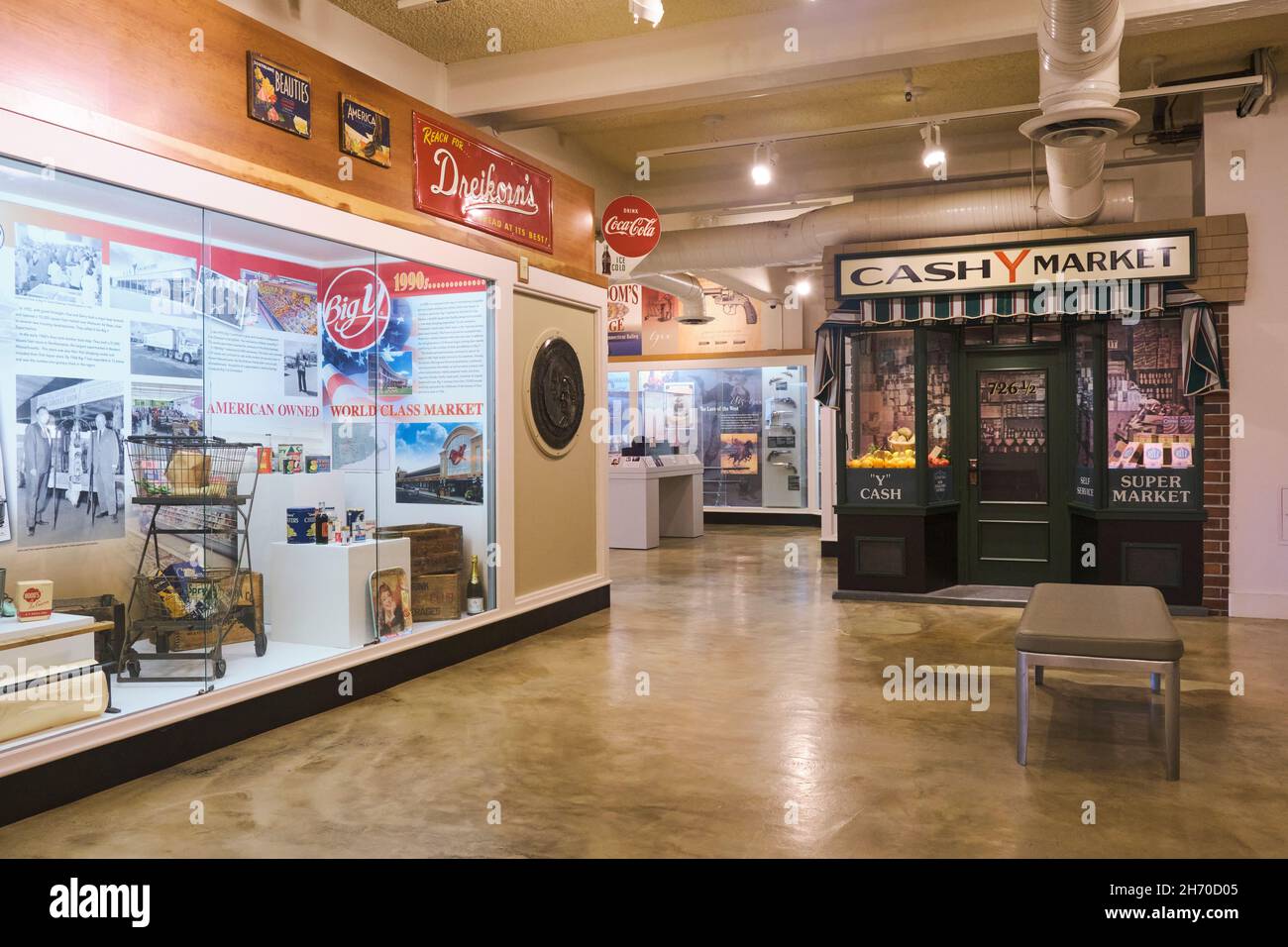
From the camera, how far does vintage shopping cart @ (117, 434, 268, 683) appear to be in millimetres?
4441

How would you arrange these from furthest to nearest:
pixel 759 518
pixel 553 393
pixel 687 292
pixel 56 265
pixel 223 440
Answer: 1. pixel 759 518
2. pixel 687 292
3. pixel 553 393
4. pixel 223 440
5. pixel 56 265

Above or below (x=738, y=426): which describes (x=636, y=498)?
below

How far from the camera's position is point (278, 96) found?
456 centimetres

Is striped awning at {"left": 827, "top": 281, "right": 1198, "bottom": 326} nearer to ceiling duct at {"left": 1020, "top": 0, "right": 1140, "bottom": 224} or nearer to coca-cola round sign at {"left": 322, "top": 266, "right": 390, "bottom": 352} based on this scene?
ceiling duct at {"left": 1020, "top": 0, "right": 1140, "bottom": 224}

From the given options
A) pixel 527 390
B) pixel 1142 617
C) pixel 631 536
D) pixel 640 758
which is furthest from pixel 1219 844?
pixel 631 536

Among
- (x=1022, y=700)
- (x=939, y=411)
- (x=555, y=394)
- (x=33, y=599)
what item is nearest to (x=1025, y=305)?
(x=939, y=411)

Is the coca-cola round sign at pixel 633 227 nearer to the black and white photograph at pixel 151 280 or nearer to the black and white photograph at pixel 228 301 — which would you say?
the black and white photograph at pixel 228 301

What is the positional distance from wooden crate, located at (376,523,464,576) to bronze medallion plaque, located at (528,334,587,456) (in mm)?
1025

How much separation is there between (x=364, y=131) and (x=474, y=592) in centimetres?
278

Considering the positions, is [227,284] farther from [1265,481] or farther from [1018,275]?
[1265,481]

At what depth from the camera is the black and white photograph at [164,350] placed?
4820 millimetres

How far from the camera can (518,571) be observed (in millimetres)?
6531

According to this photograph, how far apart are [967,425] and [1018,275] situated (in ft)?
4.48

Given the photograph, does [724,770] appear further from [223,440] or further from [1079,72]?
[1079,72]
